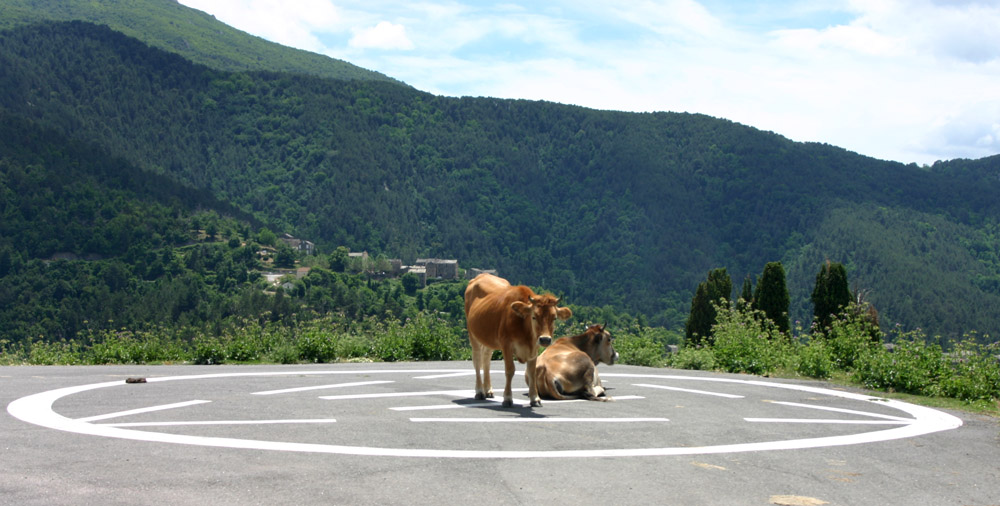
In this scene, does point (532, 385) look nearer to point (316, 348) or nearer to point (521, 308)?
point (521, 308)

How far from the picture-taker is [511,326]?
9992 millimetres

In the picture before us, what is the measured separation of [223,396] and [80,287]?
10682 centimetres

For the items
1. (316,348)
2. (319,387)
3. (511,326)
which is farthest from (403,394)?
(316,348)

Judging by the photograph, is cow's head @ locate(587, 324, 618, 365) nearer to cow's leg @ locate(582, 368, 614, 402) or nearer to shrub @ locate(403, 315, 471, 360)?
cow's leg @ locate(582, 368, 614, 402)

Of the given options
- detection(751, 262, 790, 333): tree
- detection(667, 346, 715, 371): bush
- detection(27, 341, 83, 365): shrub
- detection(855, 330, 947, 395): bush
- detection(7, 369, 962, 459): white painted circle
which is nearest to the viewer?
detection(7, 369, 962, 459): white painted circle

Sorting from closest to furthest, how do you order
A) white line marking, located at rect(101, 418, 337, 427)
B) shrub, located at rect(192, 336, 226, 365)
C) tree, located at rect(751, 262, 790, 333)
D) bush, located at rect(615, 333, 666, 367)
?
white line marking, located at rect(101, 418, 337, 427) → shrub, located at rect(192, 336, 226, 365) → bush, located at rect(615, 333, 666, 367) → tree, located at rect(751, 262, 790, 333)

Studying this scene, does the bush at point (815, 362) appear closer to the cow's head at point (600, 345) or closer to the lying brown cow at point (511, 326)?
the cow's head at point (600, 345)

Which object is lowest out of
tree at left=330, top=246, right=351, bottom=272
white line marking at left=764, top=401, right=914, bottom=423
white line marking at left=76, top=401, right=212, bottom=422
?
white line marking at left=764, top=401, right=914, bottom=423

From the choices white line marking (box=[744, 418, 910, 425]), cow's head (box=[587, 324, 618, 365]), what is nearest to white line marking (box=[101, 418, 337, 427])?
white line marking (box=[744, 418, 910, 425])

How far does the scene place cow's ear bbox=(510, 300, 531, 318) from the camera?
381 inches

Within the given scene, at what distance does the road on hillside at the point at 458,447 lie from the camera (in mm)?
5707

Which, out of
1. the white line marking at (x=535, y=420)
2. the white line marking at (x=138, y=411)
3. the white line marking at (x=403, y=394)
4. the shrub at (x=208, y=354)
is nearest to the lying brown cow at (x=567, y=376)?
the white line marking at (x=403, y=394)

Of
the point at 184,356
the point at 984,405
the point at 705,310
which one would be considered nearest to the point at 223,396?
the point at 184,356

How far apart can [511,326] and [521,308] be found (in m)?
0.38
